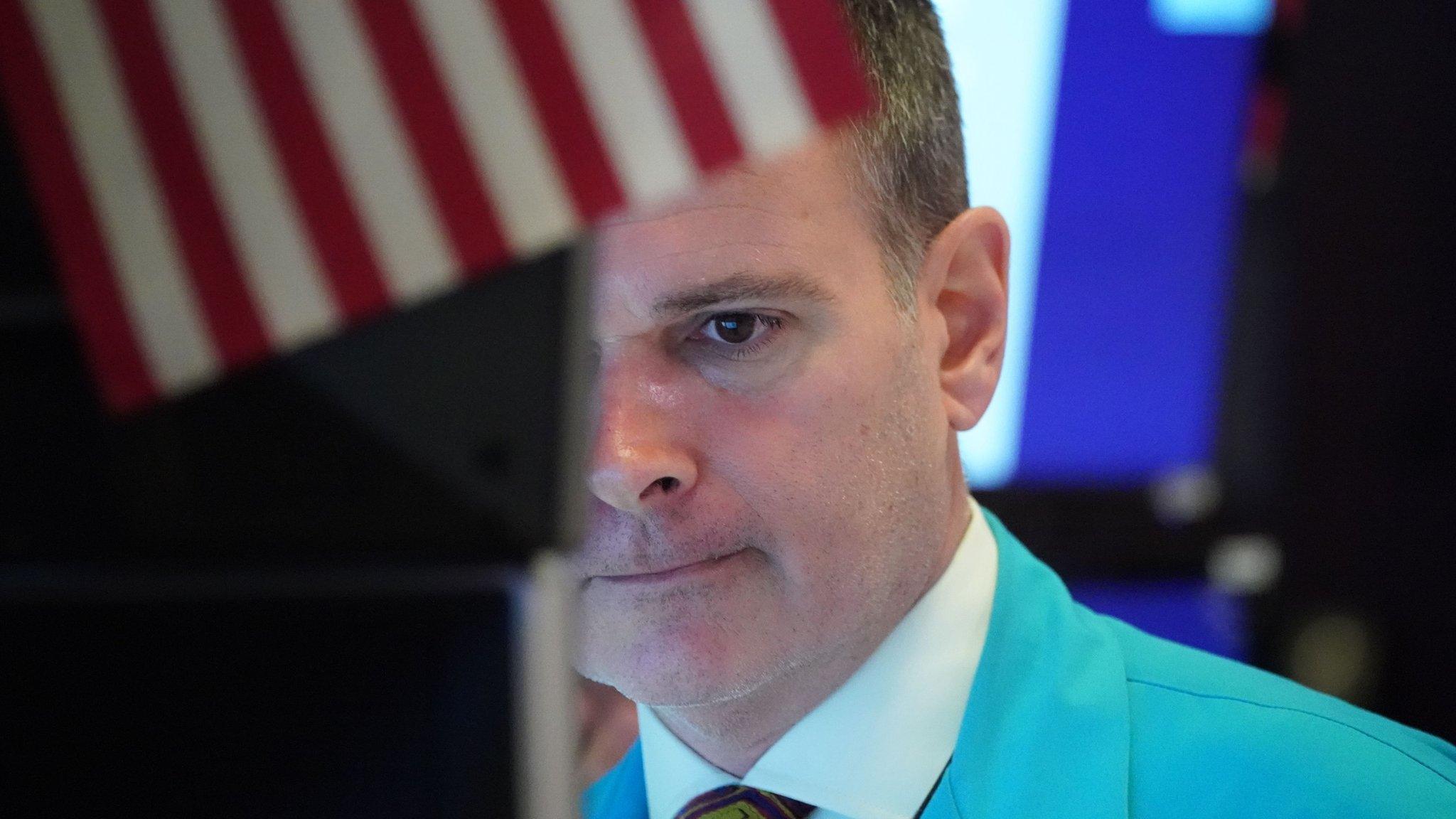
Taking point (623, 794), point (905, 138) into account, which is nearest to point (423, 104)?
point (905, 138)

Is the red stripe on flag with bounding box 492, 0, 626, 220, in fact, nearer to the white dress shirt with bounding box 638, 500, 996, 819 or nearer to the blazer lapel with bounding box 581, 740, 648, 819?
the white dress shirt with bounding box 638, 500, 996, 819

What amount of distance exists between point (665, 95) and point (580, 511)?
204 millimetres

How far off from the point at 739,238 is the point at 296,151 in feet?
2.21

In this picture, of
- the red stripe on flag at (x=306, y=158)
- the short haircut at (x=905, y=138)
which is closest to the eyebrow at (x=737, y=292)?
the short haircut at (x=905, y=138)

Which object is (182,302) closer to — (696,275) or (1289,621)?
(696,275)

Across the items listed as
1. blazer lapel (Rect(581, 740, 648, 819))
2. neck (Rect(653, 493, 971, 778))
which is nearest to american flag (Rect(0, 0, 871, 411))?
neck (Rect(653, 493, 971, 778))

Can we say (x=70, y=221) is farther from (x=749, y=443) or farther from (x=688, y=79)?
(x=749, y=443)

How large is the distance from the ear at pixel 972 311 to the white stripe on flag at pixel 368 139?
925mm

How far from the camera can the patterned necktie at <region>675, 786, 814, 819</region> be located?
137cm

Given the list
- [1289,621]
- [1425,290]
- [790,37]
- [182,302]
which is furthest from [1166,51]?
[182,302]

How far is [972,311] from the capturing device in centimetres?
147

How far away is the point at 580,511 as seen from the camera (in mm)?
533

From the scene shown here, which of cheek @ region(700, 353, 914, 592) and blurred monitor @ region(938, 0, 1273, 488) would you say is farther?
blurred monitor @ region(938, 0, 1273, 488)

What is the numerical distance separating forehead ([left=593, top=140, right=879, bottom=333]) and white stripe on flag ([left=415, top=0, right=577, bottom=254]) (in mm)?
546
